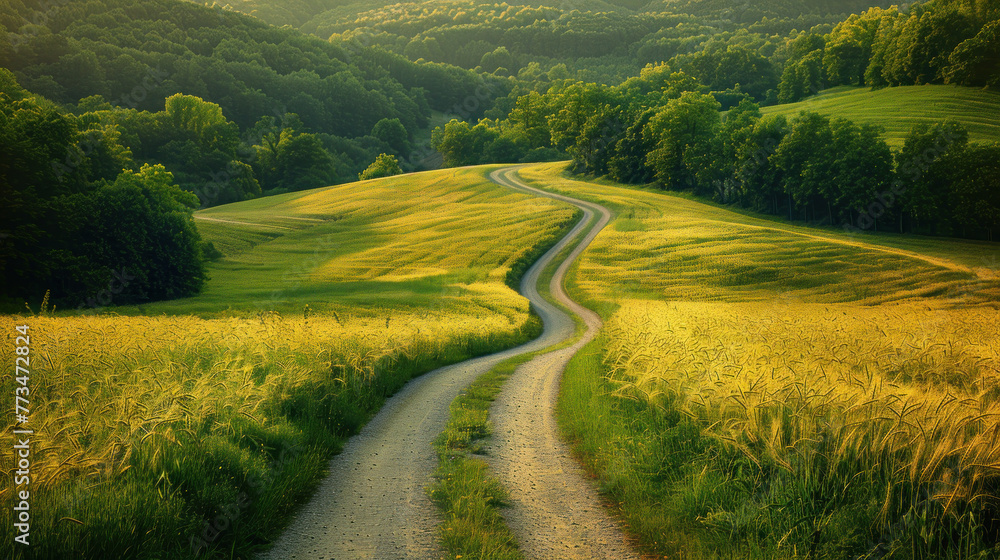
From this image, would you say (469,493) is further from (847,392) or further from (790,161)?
(790,161)

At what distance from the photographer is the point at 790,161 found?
242 ft

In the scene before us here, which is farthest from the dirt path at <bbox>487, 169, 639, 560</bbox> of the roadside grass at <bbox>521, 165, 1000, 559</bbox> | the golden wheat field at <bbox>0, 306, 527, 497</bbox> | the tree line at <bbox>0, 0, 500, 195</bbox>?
the tree line at <bbox>0, 0, 500, 195</bbox>

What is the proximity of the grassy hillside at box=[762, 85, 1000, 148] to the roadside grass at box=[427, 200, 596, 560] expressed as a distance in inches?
3376

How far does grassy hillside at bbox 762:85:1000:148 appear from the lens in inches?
3076

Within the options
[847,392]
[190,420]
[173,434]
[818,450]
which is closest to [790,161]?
[847,392]

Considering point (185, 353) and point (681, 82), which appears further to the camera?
point (681, 82)

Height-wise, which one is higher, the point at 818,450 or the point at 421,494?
the point at 818,450

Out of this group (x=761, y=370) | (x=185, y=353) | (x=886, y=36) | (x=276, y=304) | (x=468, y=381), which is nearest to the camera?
(x=761, y=370)

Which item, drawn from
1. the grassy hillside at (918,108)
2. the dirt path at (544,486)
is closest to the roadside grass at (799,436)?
the dirt path at (544,486)

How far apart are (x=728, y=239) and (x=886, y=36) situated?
10133 cm

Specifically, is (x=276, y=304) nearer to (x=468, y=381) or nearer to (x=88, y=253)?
(x=88, y=253)

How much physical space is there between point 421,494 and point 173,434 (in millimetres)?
3132

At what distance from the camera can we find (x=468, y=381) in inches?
621

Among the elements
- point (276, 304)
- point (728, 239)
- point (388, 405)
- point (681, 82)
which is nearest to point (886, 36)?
point (681, 82)
